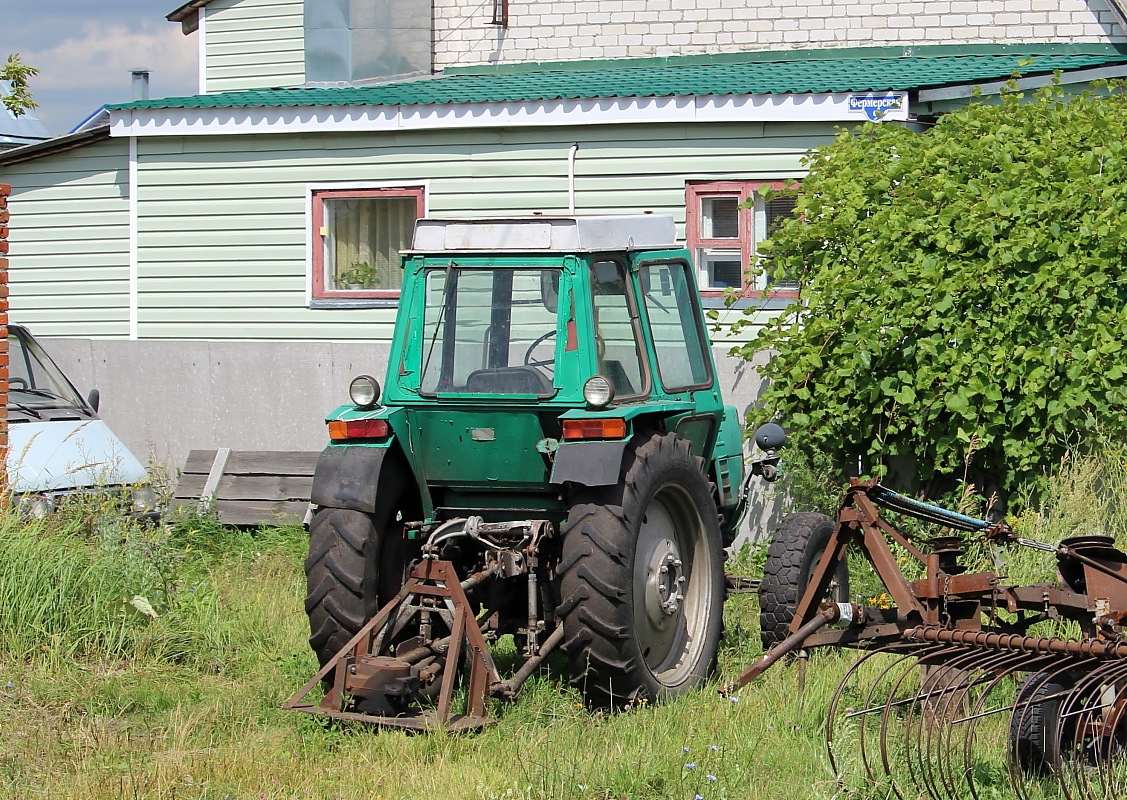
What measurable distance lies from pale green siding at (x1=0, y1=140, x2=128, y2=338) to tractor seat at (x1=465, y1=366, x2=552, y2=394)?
8.10 m

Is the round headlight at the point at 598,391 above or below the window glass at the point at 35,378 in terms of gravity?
below

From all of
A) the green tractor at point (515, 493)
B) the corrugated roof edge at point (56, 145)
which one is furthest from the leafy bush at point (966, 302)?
the corrugated roof edge at point (56, 145)

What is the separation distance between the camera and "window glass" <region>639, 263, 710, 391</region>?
7.04 meters

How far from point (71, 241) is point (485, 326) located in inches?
337

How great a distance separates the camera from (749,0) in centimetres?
1463

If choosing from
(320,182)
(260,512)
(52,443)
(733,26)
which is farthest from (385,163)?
(52,443)

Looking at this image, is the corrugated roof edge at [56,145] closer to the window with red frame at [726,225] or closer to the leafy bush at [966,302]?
the window with red frame at [726,225]

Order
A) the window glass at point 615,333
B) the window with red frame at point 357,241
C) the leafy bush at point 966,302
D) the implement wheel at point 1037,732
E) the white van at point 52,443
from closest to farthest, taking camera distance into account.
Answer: the implement wheel at point 1037,732
the window glass at point 615,333
the leafy bush at point 966,302
the white van at point 52,443
the window with red frame at point 357,241

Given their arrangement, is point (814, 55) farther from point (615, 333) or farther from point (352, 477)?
point (352, 477)

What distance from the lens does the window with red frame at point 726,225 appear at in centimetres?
1140

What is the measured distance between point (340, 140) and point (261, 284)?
1512 mm

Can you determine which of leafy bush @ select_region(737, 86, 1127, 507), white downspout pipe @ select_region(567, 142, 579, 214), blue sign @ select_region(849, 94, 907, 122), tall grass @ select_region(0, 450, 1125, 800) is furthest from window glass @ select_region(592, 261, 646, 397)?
white downspout pipe @ select_region(567, 142, 579, 214)

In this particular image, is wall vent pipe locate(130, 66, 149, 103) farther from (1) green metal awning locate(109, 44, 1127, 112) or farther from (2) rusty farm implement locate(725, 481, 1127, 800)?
(2) rusty farm implement locate(725, 481, 1127, 800)

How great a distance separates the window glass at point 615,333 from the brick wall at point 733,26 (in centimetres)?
854
